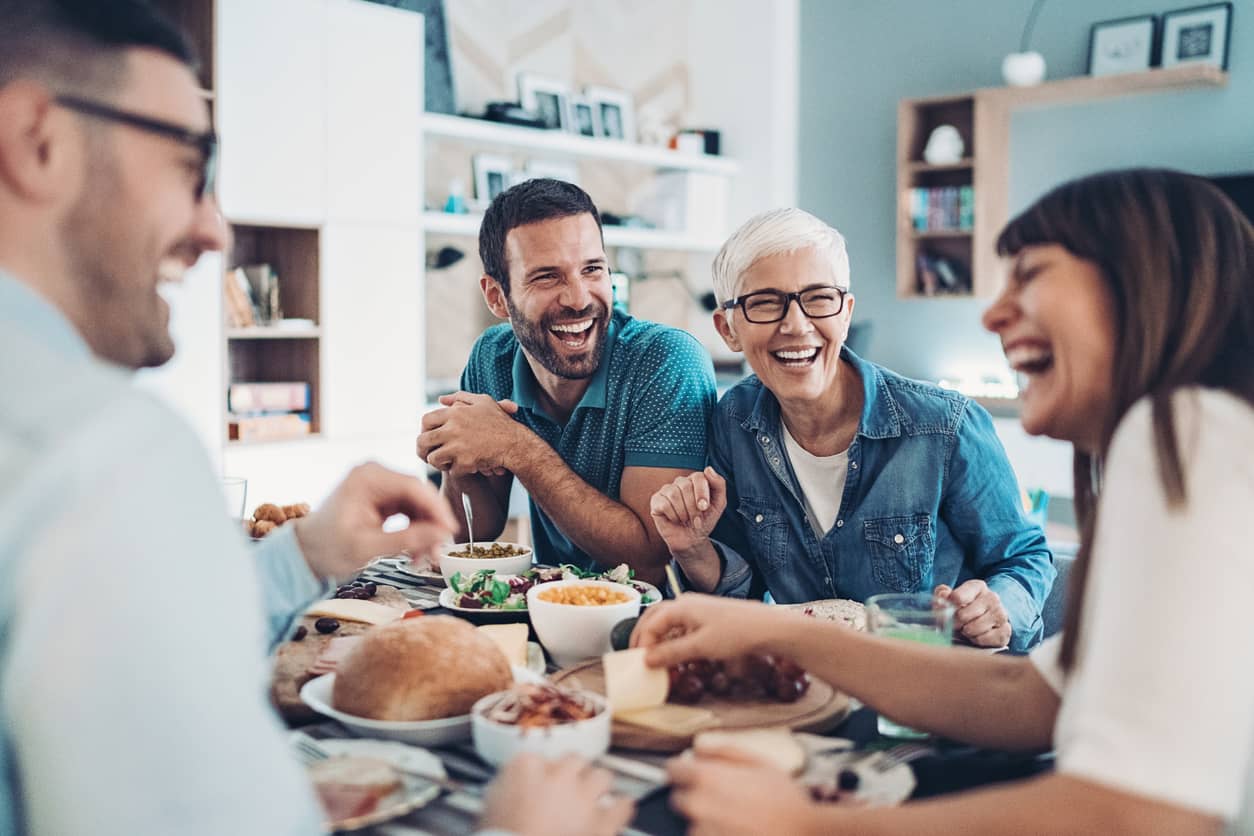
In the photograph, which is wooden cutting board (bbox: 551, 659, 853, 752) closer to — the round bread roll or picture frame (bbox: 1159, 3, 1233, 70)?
the round bread roll

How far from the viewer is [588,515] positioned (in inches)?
81.5

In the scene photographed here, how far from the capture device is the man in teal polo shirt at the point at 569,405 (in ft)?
6.91

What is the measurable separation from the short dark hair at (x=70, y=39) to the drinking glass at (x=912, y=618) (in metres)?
0.95

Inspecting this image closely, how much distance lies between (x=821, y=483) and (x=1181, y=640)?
4.00 feet

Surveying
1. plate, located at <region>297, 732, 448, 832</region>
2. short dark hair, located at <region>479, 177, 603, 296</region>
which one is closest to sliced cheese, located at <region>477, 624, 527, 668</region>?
plate, located at <region>297, 732, 448, 832</region>

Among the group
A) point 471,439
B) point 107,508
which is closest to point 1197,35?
point 471,439

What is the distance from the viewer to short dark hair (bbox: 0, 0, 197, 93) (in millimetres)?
792

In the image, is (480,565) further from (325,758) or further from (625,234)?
(625,234)

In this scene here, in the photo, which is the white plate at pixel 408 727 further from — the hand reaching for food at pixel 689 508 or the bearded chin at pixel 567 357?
the bearded chin at pixel 567 357

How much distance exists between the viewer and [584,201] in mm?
2383

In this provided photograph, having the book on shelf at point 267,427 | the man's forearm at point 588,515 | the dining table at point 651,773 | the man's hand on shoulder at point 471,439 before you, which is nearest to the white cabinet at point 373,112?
Result: the book on shelf at point 267,427

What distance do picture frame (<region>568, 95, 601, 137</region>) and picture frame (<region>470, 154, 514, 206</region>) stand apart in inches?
A: 23.5

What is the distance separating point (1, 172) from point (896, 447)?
150 cm

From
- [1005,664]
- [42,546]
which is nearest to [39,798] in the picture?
[42,546]
